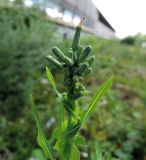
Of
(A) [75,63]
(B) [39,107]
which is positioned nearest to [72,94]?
(A) [75,63]

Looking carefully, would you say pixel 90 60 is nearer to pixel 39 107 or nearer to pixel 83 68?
pixel 83 68

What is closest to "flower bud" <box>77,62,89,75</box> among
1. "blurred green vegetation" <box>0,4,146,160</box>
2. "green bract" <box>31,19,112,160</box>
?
"green bract" <box>31,19,112,160</box>

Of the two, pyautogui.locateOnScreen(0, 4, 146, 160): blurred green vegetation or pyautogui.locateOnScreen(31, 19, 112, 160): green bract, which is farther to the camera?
pyautogui.locateOnScreen(0, 4, 146, 160): blurred green vegetation

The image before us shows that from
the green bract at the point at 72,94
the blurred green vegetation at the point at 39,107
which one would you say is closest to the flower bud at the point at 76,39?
the green bract at the point at 72,94

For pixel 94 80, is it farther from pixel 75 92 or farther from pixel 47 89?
pixel 75 92

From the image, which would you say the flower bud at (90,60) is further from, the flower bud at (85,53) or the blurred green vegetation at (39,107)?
the blurred green vegetation at (39,107)

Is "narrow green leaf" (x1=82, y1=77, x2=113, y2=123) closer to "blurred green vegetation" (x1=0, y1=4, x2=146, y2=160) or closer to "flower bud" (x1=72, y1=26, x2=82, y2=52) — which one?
"flower bud" (x1=72, y1=26, x2=82, y2=52)

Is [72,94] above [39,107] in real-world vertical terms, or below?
above

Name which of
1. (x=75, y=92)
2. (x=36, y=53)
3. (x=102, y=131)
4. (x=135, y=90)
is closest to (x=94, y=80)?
(x=135, y=90)
